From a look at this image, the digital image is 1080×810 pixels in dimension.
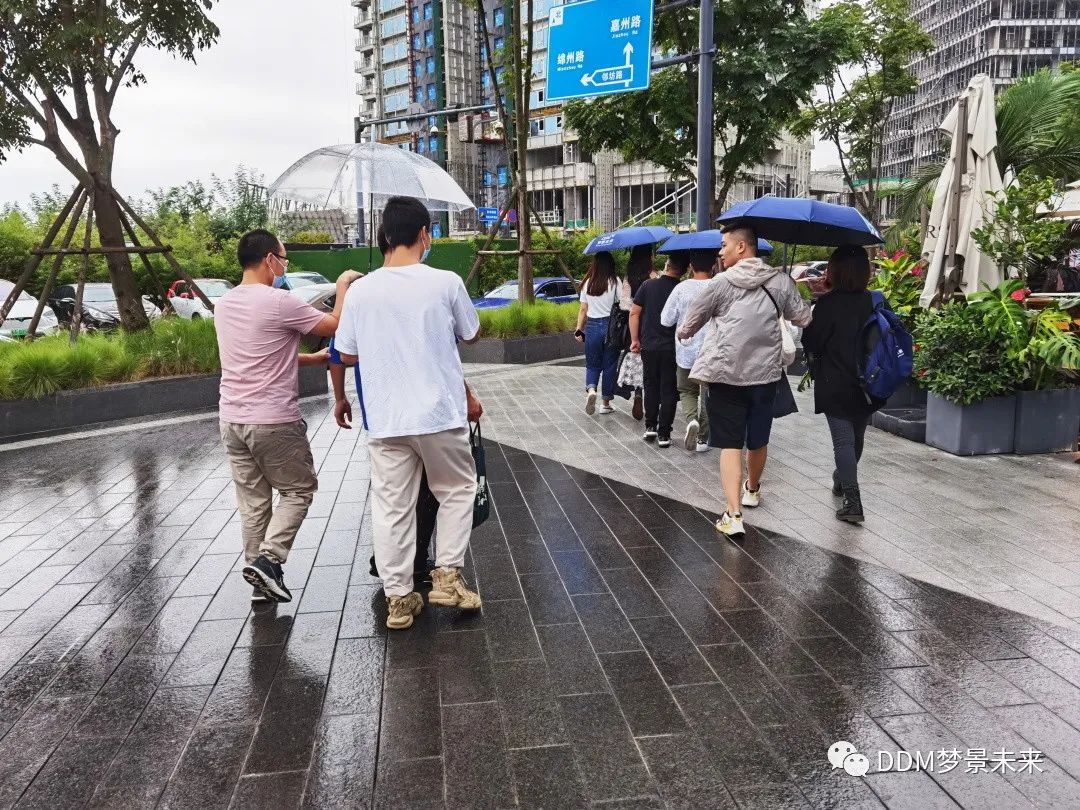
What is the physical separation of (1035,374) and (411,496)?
582 centimetres

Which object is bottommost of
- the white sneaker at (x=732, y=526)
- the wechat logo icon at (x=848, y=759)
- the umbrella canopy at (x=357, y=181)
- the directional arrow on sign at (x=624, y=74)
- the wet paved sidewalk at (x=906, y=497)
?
the wet paved sidewalk at (x=906, y=497)

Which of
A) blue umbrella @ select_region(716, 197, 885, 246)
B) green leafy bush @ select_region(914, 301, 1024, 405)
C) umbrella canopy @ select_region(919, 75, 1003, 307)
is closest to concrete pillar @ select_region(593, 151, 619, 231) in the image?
umbrella canopy @ select_region(919, 75, 1003, 307)

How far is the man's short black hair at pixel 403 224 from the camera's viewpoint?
3842mm

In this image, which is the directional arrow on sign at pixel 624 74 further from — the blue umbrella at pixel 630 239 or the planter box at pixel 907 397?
the planter box at pixel 907 397

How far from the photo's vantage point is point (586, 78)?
13.8 m

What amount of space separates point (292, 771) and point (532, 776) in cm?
81

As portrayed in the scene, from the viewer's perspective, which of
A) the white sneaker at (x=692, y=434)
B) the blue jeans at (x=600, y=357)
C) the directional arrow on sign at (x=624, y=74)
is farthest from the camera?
the directional arrow on sign at (x=624, y=74)

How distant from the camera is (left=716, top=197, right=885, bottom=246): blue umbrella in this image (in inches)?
205

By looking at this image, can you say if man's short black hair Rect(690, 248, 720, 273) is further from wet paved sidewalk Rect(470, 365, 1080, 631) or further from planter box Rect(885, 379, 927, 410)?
planter box Rect(885, 379, 927, 410)

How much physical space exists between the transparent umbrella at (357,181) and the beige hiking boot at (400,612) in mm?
6082

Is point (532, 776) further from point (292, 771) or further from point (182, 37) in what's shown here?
point (182, 37)

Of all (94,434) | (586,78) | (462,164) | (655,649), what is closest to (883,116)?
(586,78)

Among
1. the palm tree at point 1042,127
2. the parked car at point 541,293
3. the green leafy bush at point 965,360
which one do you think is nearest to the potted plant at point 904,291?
the green leafy bush at point 965,360

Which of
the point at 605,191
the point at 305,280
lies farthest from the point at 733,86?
the point at 605,191
